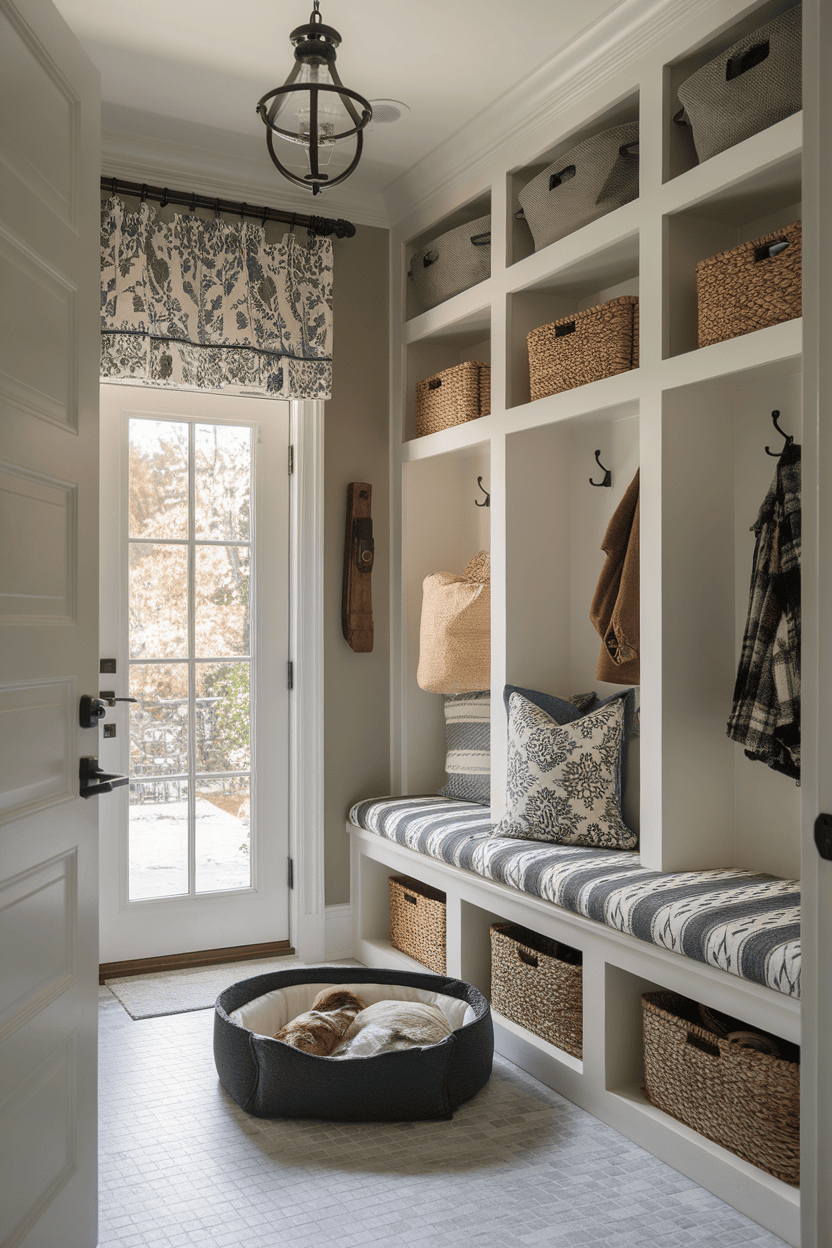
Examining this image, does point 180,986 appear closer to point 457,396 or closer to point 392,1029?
point 392,1029

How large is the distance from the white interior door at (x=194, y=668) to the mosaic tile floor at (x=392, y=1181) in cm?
97

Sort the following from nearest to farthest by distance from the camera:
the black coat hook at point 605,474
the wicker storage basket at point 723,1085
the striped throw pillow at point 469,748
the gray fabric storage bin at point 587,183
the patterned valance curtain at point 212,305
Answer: the wicker storage basket at point 723,1085
the gray fabric storage bin at point 587,183
the black coat hook at point 605,474
the patterned valance curtain at point 212,305
the striped throw pillow at point 469,748

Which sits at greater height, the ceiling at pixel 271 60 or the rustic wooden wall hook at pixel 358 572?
the ceiling at pixel 271 60

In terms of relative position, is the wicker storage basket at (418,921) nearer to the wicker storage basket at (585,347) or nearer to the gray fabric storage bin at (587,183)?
the wicker storage basket at (585,347)

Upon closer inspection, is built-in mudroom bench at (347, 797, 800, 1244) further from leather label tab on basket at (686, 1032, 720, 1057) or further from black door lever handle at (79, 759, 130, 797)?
black door lever handle at (79, 759, 130, 797)

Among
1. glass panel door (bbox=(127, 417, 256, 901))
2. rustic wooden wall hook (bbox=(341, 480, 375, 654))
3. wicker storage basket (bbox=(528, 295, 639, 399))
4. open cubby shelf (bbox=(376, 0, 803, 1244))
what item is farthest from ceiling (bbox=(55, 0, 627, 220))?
rustic wooden wall hook (bbox=(341, 480, 375, 654))

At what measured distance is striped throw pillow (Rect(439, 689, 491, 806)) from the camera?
3.54 m

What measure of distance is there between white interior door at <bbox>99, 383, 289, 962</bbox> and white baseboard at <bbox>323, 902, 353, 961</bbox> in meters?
0.17

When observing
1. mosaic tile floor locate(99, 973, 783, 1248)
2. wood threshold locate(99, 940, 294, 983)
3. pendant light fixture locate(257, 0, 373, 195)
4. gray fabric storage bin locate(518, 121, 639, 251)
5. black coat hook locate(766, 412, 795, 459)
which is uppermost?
gray fabric storage bin locate(518, 121, 639, 251)

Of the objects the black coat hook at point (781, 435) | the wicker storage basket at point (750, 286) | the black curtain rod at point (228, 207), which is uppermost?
the black curtain rod at point (228, 207)

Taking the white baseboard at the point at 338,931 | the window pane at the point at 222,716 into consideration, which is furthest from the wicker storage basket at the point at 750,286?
the white baseboard at the point at 338,931

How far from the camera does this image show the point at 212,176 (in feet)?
11.3

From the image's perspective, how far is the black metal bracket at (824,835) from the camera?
4.46 ft

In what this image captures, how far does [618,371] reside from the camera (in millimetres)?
2740
